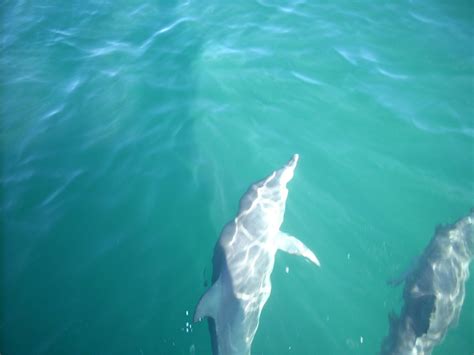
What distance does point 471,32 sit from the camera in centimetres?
1075

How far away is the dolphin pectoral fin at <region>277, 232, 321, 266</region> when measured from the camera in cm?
704

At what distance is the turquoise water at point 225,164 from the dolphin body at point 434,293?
0.45 m

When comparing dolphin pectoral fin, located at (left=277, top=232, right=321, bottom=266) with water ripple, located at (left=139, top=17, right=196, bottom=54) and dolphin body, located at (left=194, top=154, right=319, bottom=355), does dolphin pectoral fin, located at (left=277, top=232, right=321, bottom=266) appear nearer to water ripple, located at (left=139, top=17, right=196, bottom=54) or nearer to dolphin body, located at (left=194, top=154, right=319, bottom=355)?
dolphin body, located at (left=194, top=154, right=319, bottom=355)

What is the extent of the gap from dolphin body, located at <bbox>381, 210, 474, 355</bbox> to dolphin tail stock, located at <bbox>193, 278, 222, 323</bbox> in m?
3.12

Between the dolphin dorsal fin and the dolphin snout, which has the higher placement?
the dolphin snout

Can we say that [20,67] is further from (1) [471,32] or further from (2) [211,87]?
(1) [471,32]

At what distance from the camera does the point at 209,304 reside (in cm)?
586

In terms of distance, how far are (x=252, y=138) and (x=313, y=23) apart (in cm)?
557

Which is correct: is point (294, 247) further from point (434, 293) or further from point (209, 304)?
point (434, 293)

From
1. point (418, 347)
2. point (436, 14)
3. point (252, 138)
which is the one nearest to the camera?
point (418, 347)

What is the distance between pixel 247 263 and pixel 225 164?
2.97 m

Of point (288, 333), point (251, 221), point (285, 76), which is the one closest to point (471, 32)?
point (285, 76)

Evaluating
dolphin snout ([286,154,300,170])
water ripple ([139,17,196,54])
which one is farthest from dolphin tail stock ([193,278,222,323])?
water ripple ([139,17,196,54])

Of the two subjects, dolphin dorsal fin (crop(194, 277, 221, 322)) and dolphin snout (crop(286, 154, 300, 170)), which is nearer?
dolphin dorsal fin (crop(194, 277, 221, 322))
